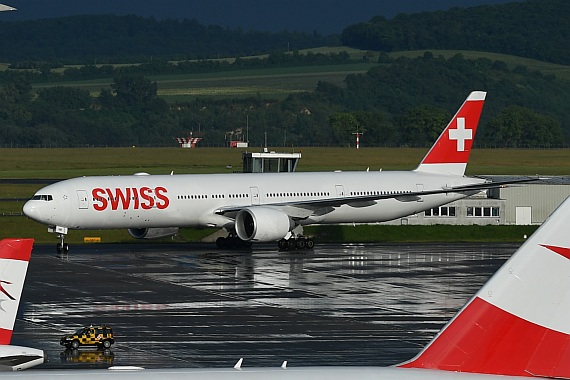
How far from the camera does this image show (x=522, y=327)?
12.9 metres

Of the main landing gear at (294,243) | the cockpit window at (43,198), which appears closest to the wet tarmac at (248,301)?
the main landing gear at (294,243)

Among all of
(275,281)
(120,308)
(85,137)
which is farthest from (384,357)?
(85,137)

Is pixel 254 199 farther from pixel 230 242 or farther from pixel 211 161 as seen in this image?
pixel 211 161

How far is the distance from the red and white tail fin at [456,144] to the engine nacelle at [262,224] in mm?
9605

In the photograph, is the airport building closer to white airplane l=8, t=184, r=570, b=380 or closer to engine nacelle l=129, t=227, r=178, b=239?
engine nacelle l=129, t=227, r=178, b=239

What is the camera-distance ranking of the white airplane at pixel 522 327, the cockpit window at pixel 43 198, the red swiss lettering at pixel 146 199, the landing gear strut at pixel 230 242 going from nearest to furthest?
the white airplane at pixel 522 327, the cockpit window at pixel 43 198, the red swiss lettering at pixel 146 199, the landing gear strut at pixel 230 242

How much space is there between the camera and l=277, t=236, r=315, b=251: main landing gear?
52875 millimetres

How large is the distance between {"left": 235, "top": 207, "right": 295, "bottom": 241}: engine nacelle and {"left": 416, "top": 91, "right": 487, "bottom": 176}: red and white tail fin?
9605 millimetres

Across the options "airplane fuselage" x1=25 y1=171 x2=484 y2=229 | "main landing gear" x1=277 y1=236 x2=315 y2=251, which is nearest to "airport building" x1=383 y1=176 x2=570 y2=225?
"airplane fuselage" x1=25 y1=171 x2=484 y2=229

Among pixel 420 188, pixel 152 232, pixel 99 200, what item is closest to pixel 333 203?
pixel 420 188

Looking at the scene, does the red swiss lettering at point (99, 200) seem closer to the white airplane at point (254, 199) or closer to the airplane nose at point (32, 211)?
the white airplane at point (254, 199)

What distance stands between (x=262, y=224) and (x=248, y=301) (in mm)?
15052

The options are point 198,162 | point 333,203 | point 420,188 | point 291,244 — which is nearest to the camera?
point 291,244

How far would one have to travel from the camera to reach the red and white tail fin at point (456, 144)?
58375mm
